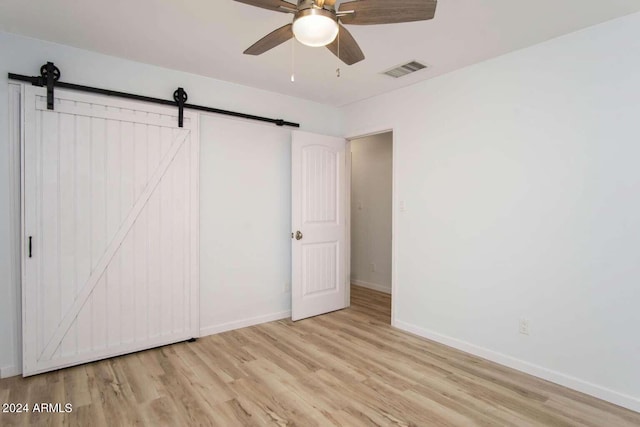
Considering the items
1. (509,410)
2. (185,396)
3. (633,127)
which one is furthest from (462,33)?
(185,396)

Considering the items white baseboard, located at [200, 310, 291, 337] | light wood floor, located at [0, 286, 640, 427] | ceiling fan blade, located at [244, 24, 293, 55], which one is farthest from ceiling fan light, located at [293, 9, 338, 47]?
white baseboard, located at [200, 310, 291, 337]

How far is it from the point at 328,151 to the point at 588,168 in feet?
8.52

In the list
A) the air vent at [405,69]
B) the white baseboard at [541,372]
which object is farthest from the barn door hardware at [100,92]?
the white baseboard at [541,372]

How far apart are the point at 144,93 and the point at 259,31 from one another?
1.32 m

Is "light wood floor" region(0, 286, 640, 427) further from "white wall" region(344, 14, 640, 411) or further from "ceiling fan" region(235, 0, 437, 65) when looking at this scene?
"ceiling fan" region(235, 0, 437, 65)

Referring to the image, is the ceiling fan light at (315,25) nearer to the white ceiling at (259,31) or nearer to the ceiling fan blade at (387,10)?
the ceiling fan blade at (387,10)

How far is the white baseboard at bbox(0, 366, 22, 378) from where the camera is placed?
8.45ft

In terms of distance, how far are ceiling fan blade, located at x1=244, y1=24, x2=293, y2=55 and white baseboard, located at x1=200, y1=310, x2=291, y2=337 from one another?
8.73ft

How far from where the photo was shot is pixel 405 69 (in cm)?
321

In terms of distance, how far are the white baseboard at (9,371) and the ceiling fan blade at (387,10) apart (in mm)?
3397

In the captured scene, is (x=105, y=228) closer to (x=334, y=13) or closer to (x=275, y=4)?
(x=275, y=4)

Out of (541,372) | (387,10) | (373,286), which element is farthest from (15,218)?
(373,286)

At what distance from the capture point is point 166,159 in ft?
10.5

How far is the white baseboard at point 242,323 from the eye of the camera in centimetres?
349
